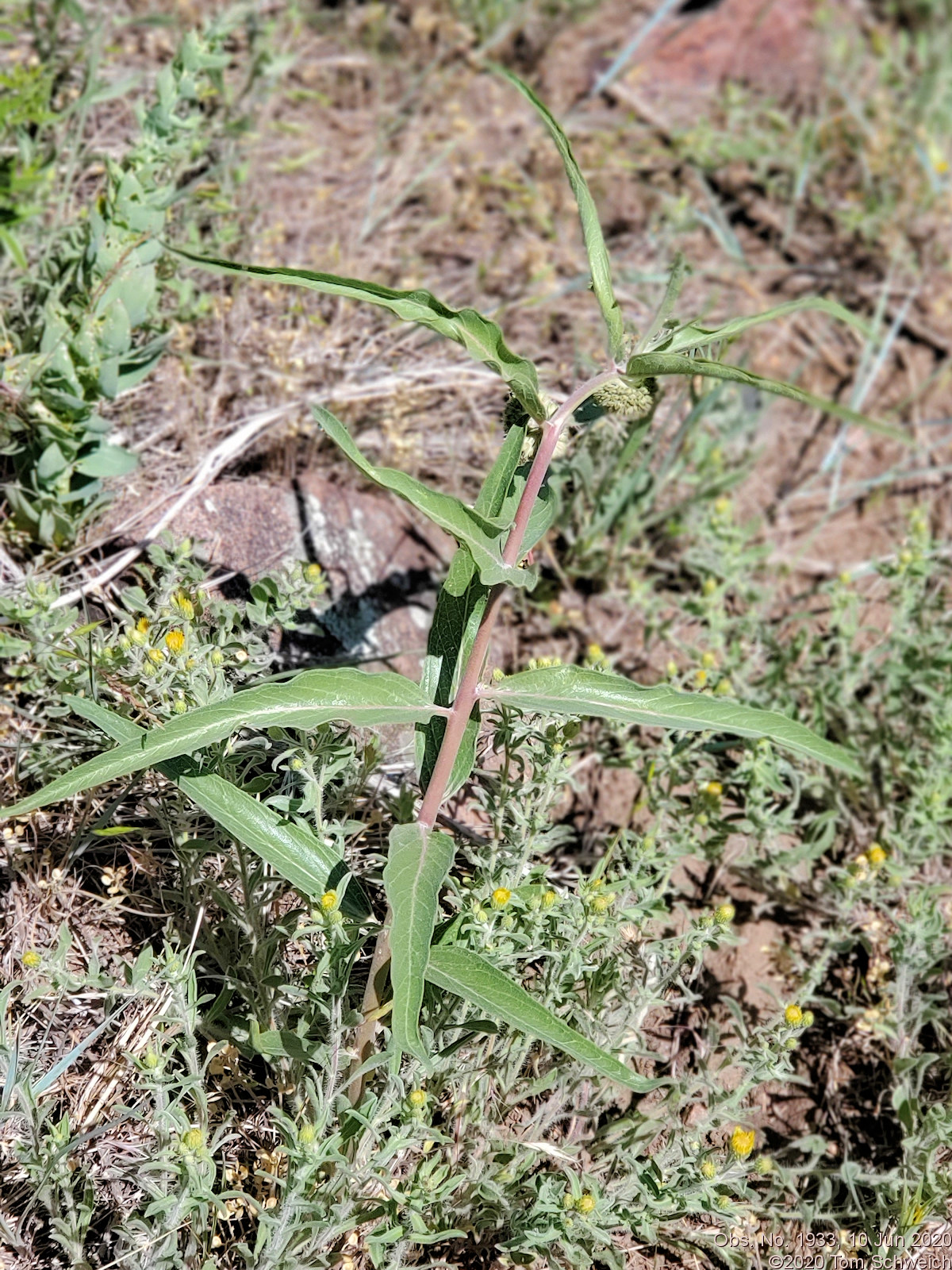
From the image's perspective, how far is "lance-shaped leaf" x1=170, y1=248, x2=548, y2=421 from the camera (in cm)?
157

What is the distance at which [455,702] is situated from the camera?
182cm

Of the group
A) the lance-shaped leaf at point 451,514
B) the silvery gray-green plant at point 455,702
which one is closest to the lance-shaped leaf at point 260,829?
the silvery gray-green plant at point 455,702

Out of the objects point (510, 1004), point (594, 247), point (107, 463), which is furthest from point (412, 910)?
point (107, 463)

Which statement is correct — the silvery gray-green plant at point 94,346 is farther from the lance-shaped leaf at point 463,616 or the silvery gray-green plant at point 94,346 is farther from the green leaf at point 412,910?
the green leaf at point 412,910

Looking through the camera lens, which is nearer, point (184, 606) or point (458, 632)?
point (458, 632)

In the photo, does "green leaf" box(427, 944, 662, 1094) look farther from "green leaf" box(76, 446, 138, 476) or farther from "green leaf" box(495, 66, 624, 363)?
"green leaf" box(76, 446, 138, 476)

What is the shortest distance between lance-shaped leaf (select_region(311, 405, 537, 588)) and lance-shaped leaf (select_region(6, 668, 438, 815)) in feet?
0.85

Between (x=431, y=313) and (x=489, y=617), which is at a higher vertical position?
(x=431, y=313)

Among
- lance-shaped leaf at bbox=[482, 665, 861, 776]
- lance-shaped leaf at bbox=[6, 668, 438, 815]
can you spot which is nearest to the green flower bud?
lance-shaped leaf at bbox=[482, 665, 861, 776]

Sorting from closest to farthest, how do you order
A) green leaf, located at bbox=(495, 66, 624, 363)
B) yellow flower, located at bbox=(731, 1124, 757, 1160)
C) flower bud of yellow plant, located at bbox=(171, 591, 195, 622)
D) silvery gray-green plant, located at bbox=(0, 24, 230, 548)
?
green leaf, located at bbox=(495, 66, 624, 363)
yellow flower, located at bbox=(731, 1124, 757, 1160)
flower bud of yellow plant, located at bbox=(171, 591, 195, 622)
silvery gray-green plant, located at bbox=(0, 24, 230, 548)

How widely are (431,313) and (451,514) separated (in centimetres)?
28

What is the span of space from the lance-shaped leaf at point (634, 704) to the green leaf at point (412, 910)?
0.81ft

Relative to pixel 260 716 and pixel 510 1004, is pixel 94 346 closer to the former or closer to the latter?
pixel 260 716

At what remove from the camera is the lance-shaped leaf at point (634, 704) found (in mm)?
1793
